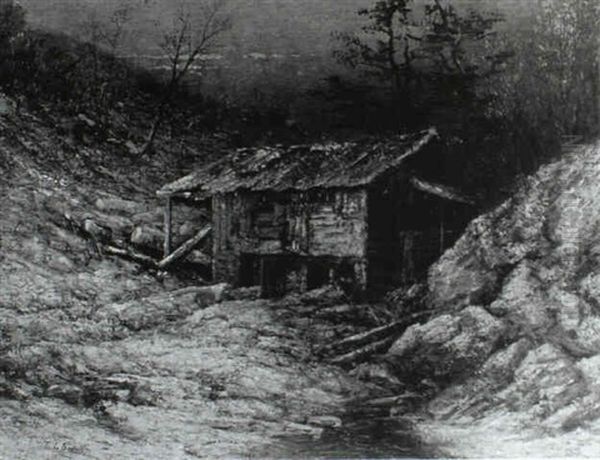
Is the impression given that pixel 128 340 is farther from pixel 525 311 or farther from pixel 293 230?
pixel 525 311

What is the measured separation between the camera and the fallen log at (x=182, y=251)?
290 centimetres

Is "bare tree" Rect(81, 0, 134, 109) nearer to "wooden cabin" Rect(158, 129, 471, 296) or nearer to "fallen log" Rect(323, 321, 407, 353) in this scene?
"wooden cabin" Rect(158, 129, 471, 296)

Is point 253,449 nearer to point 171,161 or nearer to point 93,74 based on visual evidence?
point 171,161

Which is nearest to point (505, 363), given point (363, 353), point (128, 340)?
point (363, 353)

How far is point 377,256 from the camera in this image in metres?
2.88

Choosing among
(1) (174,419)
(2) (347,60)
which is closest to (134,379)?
(1) (174,419)

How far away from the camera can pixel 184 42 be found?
303 cm

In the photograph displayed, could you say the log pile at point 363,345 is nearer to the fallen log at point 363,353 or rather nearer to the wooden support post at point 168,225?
the fallen log at point 363,353

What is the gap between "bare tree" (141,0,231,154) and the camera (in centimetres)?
302

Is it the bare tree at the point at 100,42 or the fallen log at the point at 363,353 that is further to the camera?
the bare tree at the point at 100,42

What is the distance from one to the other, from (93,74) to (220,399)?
4.29ft

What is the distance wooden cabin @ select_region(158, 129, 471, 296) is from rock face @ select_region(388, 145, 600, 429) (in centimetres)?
15

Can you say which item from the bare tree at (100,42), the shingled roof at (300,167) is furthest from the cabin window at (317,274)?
the bare tree at (100,42)

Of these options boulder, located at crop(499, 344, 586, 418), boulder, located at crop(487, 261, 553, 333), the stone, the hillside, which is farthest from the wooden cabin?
boulder, located at crop(499, 344, 586, 418)
